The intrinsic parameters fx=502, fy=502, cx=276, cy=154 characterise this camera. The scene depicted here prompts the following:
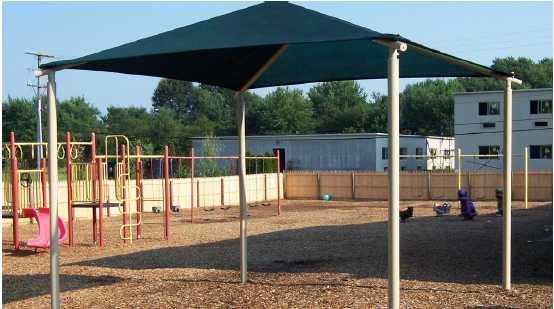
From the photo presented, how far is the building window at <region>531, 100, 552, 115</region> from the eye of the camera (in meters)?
33.7

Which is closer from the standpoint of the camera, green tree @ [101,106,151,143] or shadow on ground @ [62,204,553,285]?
shadow on ground @ [62,204,553,285]

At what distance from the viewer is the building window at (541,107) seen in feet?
111

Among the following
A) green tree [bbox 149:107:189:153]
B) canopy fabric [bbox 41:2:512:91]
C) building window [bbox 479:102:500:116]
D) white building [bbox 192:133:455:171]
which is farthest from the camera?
green tree [bbox 149:107:189:153]

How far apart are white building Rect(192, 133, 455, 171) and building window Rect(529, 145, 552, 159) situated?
19.9 feet

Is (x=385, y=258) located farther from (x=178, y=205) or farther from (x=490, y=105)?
(x=490, y=105)

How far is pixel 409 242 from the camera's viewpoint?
991 cm

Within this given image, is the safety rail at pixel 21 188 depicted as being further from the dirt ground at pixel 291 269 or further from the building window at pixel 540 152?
the building window at pixel 540 152

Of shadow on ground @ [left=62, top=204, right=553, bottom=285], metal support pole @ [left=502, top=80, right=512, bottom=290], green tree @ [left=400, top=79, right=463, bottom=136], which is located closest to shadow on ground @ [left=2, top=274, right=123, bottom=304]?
shadow on ground @ [left=62, top=204, right=553, bottom=285]

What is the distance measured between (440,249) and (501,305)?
3.89 meters

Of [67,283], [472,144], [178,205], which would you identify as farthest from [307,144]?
[67,283]

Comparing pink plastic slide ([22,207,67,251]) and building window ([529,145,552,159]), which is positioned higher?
building window ([529,145,552,159])

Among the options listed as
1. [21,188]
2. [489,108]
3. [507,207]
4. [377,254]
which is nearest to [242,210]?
[507,207]

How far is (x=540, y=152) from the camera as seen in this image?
33.5 meters

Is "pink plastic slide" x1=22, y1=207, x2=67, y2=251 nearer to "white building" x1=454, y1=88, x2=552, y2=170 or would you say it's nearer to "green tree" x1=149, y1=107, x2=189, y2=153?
"white building" x1=454, y1=88, x2=552, y2=170
